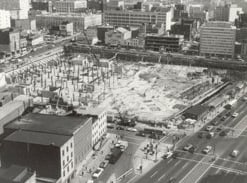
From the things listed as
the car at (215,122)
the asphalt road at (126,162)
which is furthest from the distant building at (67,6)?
the asphalt road at (126,162)

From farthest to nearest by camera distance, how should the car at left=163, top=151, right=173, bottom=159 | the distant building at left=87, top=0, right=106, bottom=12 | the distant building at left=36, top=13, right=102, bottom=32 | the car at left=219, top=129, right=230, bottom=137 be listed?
the distant building at left=87, top=0, right=106, bottom=12, the distant building at left=36, top=13, right=102, bottom=32, the car at left=219, top=129, right=230, bottom=137, the car at left=163, top=151, right=173, bottom=159

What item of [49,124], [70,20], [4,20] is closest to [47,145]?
[49,124]

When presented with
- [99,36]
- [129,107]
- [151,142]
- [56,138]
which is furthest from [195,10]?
[56,138]

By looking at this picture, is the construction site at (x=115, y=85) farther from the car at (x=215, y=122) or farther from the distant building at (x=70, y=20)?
the distant building at (x=70, y=20)

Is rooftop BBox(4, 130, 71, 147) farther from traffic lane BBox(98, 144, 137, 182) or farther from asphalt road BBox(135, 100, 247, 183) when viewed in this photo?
asphalt road BBox(135, 100, 247, 183)

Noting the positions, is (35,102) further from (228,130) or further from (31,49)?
(31,49)

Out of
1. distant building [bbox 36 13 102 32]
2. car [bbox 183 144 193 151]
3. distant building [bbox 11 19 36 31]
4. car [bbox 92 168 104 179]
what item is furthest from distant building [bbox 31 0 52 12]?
car [bbox 92 168 104 179]

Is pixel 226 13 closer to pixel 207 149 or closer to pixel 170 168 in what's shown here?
pixel 207 149
